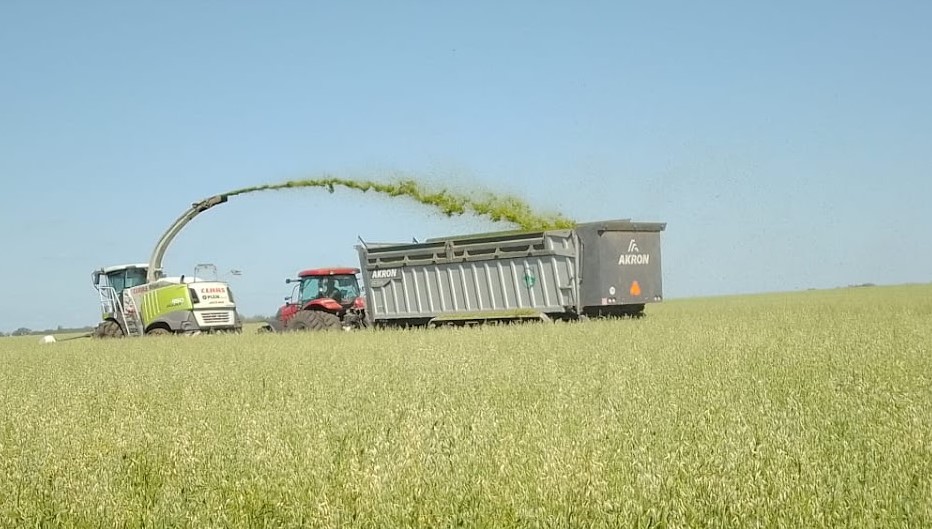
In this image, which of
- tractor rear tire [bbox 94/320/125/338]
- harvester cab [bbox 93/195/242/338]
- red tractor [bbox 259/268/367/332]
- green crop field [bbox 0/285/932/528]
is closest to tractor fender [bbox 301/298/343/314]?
red tractor [bbox 259/268/367/332]

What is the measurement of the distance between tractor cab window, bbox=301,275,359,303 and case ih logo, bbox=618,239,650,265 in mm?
7198

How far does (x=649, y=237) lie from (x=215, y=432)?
1530 centimetres

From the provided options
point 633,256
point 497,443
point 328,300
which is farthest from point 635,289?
point 497,443

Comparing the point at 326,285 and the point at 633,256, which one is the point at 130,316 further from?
the point at 633,256

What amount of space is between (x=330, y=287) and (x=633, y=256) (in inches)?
306

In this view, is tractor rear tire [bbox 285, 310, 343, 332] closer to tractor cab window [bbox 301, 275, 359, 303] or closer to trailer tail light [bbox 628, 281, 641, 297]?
tractor cab window [bbox 301, 275, 359, 303]

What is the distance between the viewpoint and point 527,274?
20.4 metres

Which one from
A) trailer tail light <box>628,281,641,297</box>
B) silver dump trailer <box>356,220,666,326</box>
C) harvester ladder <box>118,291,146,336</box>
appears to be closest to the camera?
silver dump trailer <box>356,220,666,326</box>

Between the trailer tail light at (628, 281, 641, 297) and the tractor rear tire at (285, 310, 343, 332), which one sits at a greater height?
the trailer tail light at (628, 281, 641, 297)

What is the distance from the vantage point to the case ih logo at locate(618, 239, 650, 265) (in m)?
20.2

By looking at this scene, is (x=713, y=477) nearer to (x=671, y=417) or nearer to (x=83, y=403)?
(x=671, y=417)

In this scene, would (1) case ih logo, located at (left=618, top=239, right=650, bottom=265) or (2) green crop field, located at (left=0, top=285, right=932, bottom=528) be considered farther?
(1) case ih logo, located at (left=618, top=239, right=650, bottom=265)

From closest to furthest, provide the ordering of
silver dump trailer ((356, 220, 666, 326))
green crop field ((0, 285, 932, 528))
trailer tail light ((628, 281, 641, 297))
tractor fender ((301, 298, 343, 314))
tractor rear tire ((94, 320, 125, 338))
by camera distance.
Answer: green crop field ((0, 285, 932, 528))
silver dump trailer ((356, 220, 666, 326))
trailer tail light ((628, 281, 641, 297))
tractor fender ((301, 298, 343, 314))
tractor rear tire ((94, 320, 125, 338))

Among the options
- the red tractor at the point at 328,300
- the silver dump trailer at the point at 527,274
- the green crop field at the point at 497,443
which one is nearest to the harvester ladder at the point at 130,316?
the red tractor at the point at 328,300
